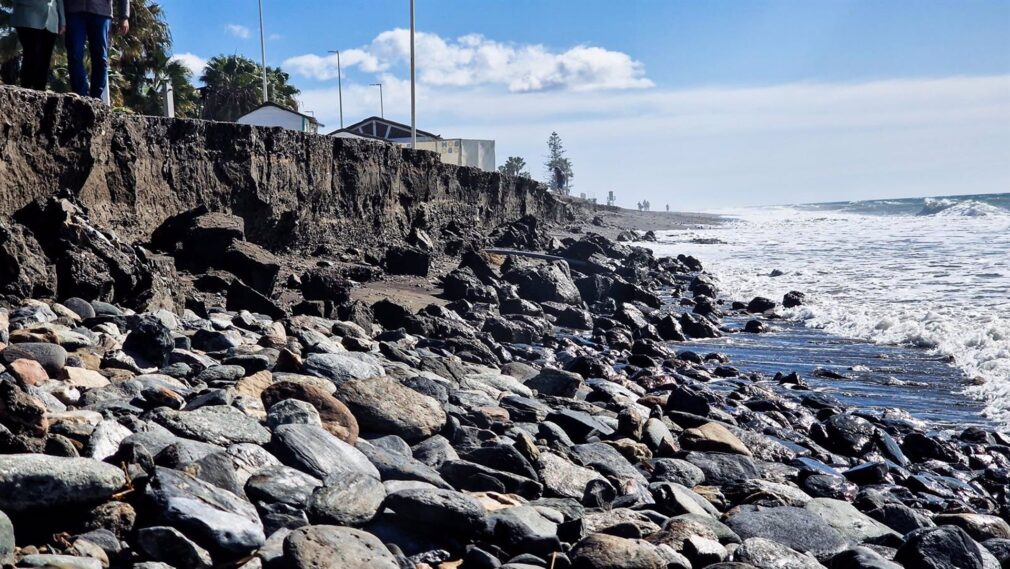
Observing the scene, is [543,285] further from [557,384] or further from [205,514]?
[205,514]

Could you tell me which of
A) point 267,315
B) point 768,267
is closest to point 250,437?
point 267,315

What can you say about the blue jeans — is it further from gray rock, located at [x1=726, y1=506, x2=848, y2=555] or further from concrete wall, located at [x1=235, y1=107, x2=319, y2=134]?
concrete wall, located at [x1=235, y1=107, x2=319, y2=134]

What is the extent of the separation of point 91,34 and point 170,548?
6784mm

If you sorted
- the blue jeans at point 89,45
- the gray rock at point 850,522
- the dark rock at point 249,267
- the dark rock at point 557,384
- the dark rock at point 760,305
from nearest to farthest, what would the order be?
the gray rock at point 850,522, the dark rock at point 557,384, the blue jeans at point 89,45, the dark rock at point 249,267, the dark rock at point 760,305

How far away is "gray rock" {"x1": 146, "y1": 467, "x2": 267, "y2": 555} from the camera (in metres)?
2.95

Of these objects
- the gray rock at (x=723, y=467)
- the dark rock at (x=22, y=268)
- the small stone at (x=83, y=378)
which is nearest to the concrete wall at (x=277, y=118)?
the dark rock at (x=22, y=268)

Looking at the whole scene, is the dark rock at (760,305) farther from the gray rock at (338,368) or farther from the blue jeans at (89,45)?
the blue jeans at (89,45)

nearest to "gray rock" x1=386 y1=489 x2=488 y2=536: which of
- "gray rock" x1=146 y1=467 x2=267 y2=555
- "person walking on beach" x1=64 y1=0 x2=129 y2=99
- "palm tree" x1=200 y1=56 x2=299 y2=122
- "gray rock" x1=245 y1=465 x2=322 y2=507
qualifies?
"gray rock" x1=245 y1=465 x2=322 y2=507

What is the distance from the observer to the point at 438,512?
349cm

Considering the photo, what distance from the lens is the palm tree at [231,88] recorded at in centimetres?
4384

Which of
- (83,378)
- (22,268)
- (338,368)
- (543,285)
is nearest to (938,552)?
(338,368)

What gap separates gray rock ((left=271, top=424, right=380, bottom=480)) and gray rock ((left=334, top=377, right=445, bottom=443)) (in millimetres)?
677

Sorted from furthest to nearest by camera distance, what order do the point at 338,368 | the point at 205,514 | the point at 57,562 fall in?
the point at 338,368, the point at 205,514, the point at 57,562

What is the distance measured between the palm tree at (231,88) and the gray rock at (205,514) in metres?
42.3
